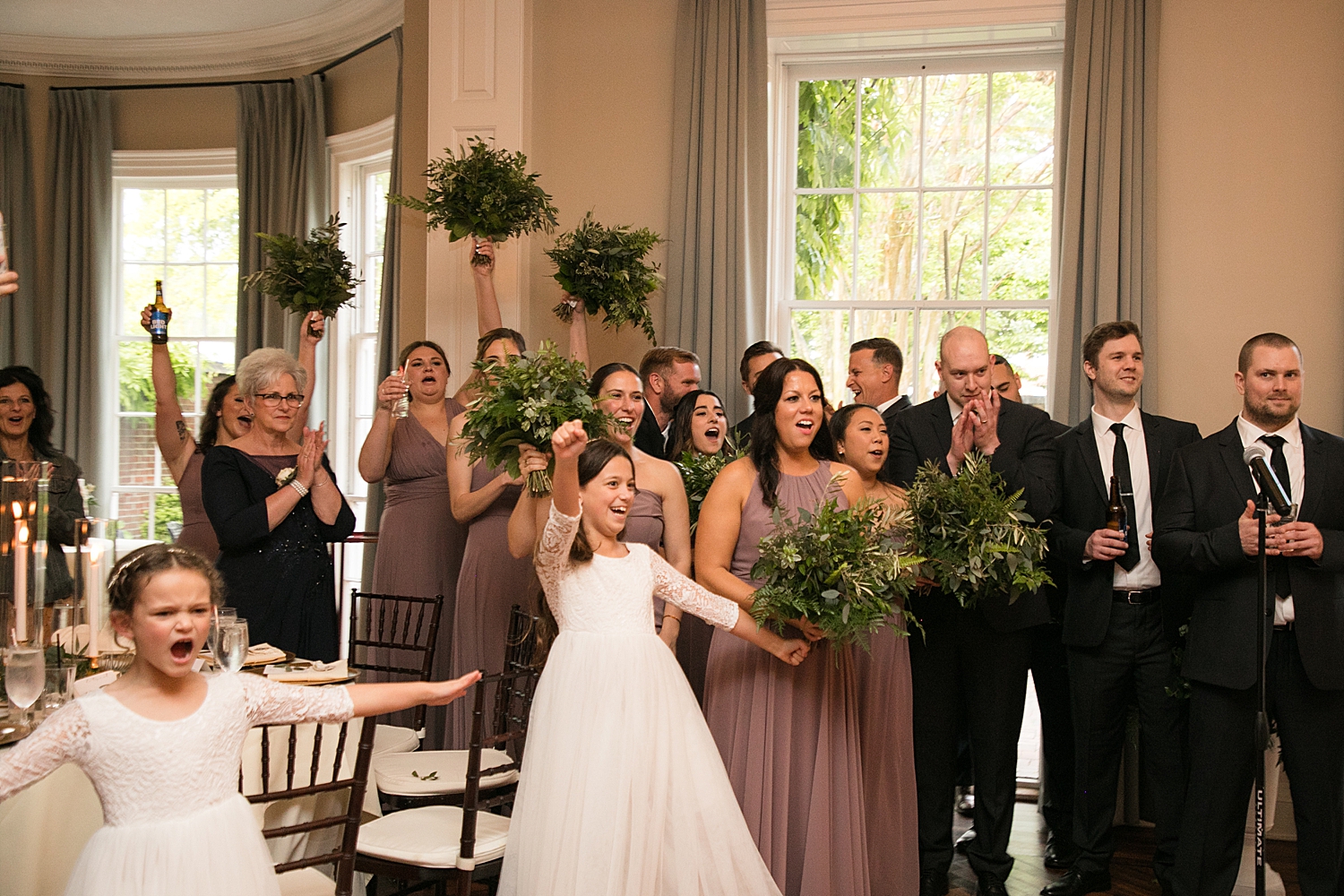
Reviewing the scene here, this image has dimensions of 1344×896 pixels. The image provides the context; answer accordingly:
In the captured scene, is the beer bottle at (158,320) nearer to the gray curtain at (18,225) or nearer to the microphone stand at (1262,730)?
the microphone stand at (1262,730)

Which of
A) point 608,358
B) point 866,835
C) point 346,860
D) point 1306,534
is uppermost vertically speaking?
point 608,358

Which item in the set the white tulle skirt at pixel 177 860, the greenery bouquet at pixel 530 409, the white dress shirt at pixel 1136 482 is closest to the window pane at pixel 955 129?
the white dress shirt at pixel 1136 482

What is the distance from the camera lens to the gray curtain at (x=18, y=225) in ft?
28.3

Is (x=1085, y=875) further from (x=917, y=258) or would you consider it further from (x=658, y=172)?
(x=658, y=172)

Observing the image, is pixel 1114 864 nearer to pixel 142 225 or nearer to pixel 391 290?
pixel 391 290

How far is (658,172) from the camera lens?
20.5 feet

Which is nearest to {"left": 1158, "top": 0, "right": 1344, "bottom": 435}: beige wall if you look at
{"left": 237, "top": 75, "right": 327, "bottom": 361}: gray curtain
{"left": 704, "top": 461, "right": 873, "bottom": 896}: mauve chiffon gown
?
{"left": 704, "top": 461, "right": 873, "bottom": 896}: mauve chiffon gown

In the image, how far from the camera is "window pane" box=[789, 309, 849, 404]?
6383 mm

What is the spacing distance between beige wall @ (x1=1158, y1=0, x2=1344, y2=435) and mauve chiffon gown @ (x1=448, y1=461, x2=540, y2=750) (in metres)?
3.31

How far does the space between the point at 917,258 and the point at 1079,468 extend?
7.83 ft

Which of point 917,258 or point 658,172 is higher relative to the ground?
point 658,172

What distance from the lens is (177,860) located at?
212 centimetres

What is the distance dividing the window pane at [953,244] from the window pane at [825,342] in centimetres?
52

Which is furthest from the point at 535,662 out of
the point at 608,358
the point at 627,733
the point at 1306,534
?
the point at 608,358
